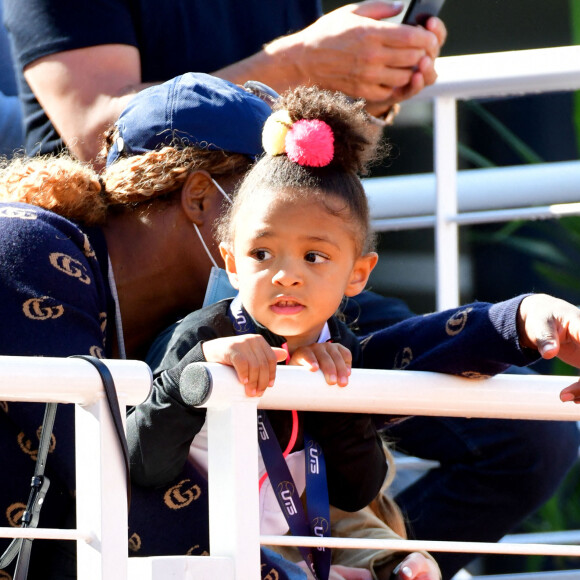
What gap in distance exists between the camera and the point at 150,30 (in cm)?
267

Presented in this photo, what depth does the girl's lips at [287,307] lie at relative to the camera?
1.85 metres

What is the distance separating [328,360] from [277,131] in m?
0.46

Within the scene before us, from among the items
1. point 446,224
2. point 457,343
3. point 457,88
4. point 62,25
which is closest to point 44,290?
point 457,343

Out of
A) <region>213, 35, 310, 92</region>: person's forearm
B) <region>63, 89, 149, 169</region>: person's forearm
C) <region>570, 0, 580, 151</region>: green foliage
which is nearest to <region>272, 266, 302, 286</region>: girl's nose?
<region>63, 89, 149, 169</region>: person's forearm

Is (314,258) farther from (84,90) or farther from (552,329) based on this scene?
(84,90)

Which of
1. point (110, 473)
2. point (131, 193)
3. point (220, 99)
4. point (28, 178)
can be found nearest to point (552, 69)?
point (220, 99)

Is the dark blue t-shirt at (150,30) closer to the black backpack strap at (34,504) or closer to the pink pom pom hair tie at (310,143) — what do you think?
the pink pom pom hair tie at (310,143)

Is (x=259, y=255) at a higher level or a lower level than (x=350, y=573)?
higher

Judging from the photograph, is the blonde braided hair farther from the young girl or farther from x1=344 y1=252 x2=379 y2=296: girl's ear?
x1=344 y1=252 x2=379 y2=296: girl's ear

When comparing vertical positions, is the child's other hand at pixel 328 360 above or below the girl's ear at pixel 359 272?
below

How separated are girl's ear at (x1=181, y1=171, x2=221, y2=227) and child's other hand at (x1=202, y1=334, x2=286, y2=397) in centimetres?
66

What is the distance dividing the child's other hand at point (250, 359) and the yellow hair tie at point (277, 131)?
462mm

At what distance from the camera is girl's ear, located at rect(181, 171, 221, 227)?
226cm

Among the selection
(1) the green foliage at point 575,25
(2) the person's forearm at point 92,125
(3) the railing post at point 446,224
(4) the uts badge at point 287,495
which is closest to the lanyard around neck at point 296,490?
(4) the uts badge at point 287,495
